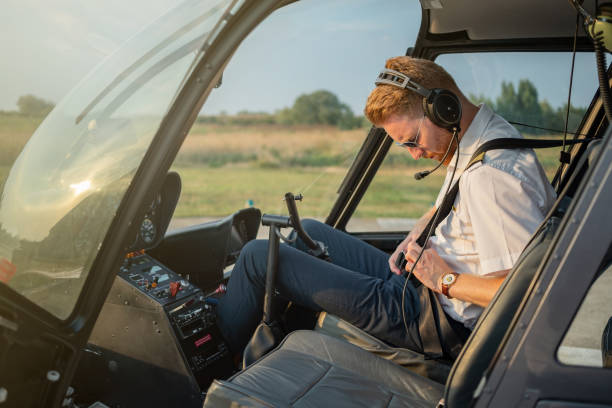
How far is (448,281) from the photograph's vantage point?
4.79ft

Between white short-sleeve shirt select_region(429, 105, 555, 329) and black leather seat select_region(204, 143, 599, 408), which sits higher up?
white short-sleeve shirt select_region(429, 105, 555, 329)

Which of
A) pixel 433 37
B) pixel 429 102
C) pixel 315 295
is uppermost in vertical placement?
pixel 433 37

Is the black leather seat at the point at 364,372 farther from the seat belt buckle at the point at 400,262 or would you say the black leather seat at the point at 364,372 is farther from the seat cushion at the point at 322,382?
the seat belt buckle at the point at 400,262

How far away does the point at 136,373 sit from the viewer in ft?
5.81

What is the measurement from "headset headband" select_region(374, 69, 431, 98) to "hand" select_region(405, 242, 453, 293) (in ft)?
1.70

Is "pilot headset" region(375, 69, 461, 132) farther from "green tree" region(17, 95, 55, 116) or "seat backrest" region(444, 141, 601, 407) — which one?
"green tree" region(17, 95, 55, 116)

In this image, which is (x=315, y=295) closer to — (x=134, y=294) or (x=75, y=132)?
(x=134, y=294)

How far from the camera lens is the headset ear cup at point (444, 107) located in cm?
152

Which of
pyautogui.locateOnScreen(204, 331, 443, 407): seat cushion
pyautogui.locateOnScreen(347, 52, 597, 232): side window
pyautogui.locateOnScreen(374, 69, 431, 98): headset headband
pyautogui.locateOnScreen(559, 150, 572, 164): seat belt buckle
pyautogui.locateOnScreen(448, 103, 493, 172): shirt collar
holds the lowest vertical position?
pyautogui.locateOnScreen(204, 331, 443, 407): seat cushion

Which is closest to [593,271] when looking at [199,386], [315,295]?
[315,295]

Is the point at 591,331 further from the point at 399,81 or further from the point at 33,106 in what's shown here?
the point at 33,106

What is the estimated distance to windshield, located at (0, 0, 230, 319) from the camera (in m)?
1.21

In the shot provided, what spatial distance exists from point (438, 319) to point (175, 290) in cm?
98

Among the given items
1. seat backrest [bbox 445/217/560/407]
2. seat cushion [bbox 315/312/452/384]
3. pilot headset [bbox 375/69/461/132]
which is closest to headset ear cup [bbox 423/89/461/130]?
pilot headset [bbox 375/69/461/132]
